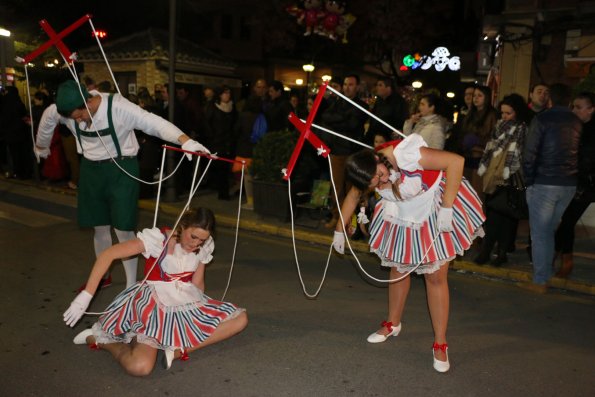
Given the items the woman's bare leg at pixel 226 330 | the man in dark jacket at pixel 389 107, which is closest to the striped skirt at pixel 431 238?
the woman's bare leg at pixel 226 330

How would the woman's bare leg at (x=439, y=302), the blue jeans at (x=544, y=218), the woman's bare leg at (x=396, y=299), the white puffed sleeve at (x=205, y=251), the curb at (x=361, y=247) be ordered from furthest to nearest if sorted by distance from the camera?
the curb at (x=361, y=247)
the blue jeans at (x=544, y=218)
the woman's bare leg at (x=396, y=299)
the white puffed sleeve at (x=205, y=251)
the woman's bare leg at (x=439, y=302)

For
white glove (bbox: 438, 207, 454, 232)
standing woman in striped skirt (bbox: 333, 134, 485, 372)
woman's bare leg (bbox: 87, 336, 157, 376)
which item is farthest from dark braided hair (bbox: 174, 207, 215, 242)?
white glove (bbox: 438, 207, 454, 232)

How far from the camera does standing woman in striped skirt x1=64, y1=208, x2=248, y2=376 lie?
3.68 m

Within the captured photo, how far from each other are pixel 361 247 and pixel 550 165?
266 cm

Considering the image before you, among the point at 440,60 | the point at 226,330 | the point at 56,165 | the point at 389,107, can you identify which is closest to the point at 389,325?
the point at 226,330

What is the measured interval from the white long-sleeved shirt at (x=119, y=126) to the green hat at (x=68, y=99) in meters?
0.23

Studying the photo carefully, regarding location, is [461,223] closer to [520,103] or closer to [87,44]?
[520,103]

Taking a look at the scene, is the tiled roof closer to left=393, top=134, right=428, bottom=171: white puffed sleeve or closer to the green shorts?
the green shorts

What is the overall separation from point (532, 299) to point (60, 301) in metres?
4.39

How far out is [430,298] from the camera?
3.89m

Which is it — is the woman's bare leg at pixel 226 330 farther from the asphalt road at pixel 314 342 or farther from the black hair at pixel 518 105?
the black hair at pixel 518 105

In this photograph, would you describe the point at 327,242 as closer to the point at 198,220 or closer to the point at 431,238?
the point at 431,238

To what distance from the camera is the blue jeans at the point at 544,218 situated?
538 centimetres

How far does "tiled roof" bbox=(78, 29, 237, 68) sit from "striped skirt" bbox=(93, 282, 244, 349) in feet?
43.9
